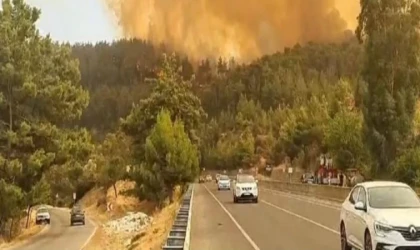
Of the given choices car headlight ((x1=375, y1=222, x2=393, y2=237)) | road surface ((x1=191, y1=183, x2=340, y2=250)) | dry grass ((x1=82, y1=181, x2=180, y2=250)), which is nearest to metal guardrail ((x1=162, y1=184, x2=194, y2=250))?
road surface ((x1=191, y1=183, x2=340, y2=250))

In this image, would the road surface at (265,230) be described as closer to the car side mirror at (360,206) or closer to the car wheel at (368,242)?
the car side mirror at (360,206)

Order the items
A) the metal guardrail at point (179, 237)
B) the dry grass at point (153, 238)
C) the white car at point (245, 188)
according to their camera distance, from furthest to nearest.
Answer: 1. the white car at point (245, 188)
2. the dry grass at point (153, 238)
3. the metal guardrail at point (179, 237)

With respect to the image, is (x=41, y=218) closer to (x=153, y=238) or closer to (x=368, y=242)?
(x=153, y=238)

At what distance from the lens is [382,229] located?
1477cm

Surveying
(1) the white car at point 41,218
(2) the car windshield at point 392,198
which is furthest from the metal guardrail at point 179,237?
(1) the white car at point 41,218

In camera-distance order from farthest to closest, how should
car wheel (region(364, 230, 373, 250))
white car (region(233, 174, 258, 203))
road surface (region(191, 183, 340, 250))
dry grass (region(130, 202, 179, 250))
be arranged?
white car (region(233, 174, 258, 203)), dry grass (region(130, 202, 179, 250)), road surface (region(191, 183, 340, 250)), car wheel (region(364, 230, 373, 250))

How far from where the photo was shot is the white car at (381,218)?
568 inches

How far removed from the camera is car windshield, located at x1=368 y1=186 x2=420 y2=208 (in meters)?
15.9

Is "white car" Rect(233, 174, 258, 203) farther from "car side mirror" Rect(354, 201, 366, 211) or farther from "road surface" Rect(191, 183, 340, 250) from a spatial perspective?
"car side mirror" Rect(354, 201, 366, 211)

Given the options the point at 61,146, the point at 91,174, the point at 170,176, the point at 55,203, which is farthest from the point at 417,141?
the point at 55,203

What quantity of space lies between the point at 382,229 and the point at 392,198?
1.69 metres

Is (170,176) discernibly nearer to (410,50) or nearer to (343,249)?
(410,50)

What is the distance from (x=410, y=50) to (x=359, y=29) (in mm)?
5111

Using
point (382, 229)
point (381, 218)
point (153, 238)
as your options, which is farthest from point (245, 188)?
point (382, 229)
